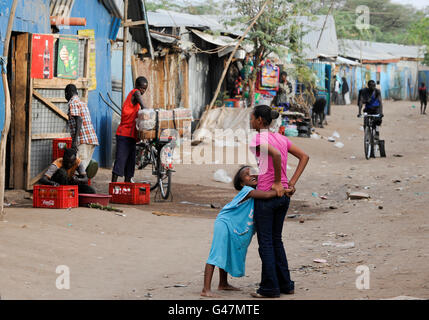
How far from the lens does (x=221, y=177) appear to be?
1295cm

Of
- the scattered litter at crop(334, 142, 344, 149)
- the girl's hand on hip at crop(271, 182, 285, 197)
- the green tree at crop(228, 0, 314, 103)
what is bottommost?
the scattered litter at crop(334, 142, 344, 149)

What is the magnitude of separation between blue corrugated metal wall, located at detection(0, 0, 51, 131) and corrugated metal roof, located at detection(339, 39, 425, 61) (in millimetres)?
32916

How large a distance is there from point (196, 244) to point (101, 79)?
21.9 ft

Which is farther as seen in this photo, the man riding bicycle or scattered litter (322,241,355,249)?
the man riding bicycle

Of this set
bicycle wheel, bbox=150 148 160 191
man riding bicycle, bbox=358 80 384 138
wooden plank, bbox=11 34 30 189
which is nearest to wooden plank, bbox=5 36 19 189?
wooden plank, bbox=11 34 30 189

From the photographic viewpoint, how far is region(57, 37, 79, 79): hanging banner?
9938 mm

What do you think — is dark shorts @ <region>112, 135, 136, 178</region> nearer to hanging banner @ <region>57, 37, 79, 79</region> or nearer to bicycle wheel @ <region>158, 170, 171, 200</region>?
bicycle wheel @ <region>158, 170, 171, 200</region>

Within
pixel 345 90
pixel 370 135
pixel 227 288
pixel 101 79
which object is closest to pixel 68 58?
pixel 101 79

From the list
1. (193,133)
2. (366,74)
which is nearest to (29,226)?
(193,133)

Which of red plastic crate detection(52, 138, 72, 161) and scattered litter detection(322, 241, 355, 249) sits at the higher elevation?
red plastic crate detection(52, 138, 72, 161)

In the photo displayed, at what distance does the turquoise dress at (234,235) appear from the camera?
16.8 feet

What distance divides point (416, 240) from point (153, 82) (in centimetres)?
1075

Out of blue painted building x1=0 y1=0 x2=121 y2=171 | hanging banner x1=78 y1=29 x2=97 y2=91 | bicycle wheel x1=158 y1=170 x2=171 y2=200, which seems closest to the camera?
bicycle wheel x1=158 y1=170 x2=171 y2=200
